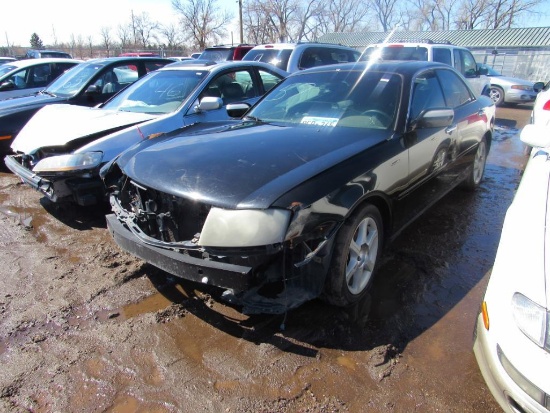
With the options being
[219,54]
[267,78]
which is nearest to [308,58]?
[219,54]

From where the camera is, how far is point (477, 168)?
17.0 feet

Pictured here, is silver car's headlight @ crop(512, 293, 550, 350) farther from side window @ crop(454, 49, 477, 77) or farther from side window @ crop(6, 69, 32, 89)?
side window @ crop(6, 69, 32, 89)

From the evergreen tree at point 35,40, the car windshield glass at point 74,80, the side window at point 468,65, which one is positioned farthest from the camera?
the evergreen tree at point 35,40

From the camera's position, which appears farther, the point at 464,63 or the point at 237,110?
the point at 464,63

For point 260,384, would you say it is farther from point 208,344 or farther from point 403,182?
point 403,182

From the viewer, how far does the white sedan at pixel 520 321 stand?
1604mm

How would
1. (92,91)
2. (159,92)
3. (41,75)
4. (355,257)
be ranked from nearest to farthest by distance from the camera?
(355,257) < (159,92) < (92,91) < (41,75)

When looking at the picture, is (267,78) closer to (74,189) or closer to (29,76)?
(74,189)

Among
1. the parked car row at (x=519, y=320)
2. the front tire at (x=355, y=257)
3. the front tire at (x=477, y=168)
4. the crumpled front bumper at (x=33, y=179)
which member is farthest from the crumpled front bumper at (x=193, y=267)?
the front tire at (x=477, y=168)

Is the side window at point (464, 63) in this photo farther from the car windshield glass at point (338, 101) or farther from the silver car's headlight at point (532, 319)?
the silver car's headlight at point (532, 319)

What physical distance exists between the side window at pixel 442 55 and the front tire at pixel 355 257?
724 cm

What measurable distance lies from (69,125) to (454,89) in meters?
4.37

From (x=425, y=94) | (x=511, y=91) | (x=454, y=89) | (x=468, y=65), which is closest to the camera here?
(x=425, y=94)

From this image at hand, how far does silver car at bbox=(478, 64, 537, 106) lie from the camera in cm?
1301
